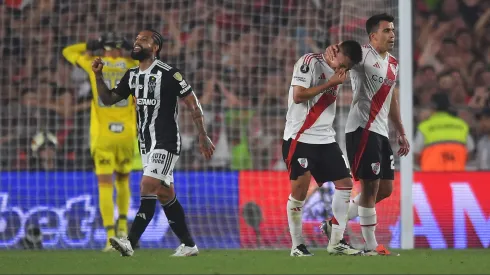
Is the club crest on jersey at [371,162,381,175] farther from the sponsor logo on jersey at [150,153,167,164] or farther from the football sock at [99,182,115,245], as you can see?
the football sock at [99,182,115,245]

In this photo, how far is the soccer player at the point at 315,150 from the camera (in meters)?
8.59

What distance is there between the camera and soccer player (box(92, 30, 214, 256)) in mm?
8383

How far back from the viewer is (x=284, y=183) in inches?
465

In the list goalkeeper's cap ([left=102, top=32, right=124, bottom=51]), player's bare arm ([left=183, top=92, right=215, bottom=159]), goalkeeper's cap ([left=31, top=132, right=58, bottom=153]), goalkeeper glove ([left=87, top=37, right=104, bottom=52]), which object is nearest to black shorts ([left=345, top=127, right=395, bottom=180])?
player's bare arm ([left=183, top=92, right=215, bottom=159])

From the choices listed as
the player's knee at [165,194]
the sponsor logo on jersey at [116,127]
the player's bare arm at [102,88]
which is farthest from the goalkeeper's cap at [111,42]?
the player's knee at [165,194]

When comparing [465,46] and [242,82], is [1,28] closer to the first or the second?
[242,82]

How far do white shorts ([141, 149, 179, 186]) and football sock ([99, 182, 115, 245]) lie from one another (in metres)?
2.25

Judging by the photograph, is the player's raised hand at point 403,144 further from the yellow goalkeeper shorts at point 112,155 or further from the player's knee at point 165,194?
the yellow goalkeeper shorts at point 112,155

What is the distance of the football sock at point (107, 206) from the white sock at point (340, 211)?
9.52 ft

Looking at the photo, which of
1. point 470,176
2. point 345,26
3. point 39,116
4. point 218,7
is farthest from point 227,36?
point 470,176

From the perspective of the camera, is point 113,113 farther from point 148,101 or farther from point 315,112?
point 315,112

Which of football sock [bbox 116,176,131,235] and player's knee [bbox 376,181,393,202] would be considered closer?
player's knee [bbox 376,181,393,202]

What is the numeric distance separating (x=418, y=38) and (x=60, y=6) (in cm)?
565

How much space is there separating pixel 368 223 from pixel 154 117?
2.00 meters
